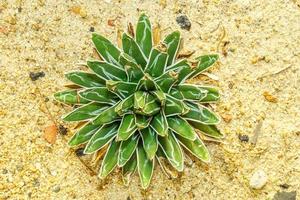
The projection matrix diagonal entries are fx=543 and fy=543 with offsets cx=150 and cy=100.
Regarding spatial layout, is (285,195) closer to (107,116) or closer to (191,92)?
(191,92)

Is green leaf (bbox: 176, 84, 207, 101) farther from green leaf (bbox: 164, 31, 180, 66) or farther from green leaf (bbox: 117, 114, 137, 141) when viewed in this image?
green leaf (bbox: 117, 114, 137, 141)

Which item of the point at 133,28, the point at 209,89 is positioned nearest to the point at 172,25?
the point at 133,28

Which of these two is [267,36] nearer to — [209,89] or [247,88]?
[247,88]

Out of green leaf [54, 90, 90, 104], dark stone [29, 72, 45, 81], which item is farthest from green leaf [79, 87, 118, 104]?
dark stone [29, 72, 45, 81]

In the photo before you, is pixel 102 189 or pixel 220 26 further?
pixel 220 26

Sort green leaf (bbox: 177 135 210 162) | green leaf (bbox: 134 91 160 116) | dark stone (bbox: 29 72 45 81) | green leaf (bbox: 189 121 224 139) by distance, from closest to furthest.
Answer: green leaf (bbox: 134 91 160 116), green leaf (bbox: 177 135 210 162), green leaf (bbox: 189 121 224 139), dark stone (bbox: 29 72 45 81)

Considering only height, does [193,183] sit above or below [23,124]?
below
